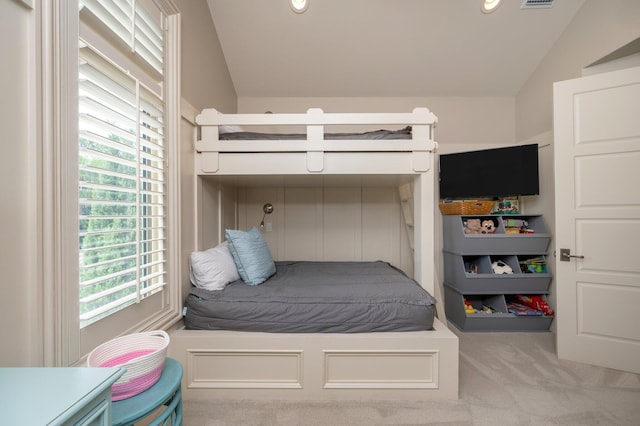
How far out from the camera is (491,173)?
2.65 metres

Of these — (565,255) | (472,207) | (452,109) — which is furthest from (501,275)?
(452,109)

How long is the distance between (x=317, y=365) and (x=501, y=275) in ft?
6.45

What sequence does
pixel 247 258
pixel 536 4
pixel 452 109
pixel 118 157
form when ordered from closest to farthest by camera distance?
1. pixel 118 157
2. pixel 247 258
3. pixel 536 4
4. pixel 452 109

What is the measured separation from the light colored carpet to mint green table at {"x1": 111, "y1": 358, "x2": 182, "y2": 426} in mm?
571

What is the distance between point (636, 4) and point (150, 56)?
3279mm

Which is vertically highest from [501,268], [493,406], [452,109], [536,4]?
[536,4]

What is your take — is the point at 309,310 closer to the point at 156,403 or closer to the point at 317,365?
the point at 317,365

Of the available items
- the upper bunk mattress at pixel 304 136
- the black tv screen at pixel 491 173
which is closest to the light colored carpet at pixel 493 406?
the black tv screen at pixel 491 173

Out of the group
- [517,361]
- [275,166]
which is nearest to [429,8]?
[275,166]

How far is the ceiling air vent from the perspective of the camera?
87.4 inches

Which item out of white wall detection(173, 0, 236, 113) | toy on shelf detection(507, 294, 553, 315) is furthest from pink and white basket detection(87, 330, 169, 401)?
toy on shelf detection(507, 294, 553, 315)

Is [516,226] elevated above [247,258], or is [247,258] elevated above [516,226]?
[516,226]

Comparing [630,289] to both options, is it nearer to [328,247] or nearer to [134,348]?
[328,247]

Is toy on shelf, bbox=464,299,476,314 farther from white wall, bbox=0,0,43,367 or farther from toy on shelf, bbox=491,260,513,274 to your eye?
white wall, bbox=0,0,43,367
